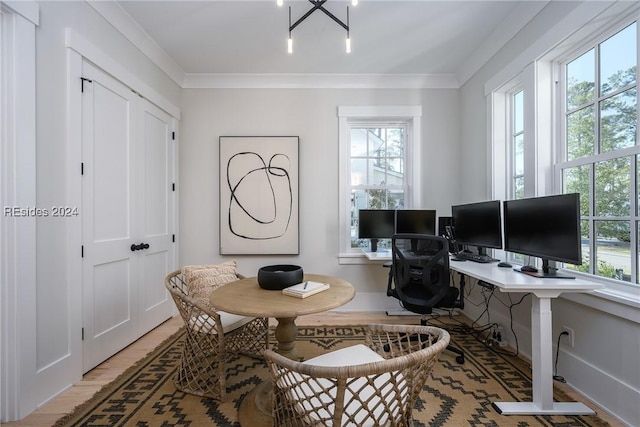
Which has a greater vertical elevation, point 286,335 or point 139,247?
point 139,247

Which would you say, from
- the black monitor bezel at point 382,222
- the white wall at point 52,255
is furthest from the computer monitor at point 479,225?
the white wall at point 52,255

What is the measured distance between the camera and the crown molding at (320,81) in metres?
3.27

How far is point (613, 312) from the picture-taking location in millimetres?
1561

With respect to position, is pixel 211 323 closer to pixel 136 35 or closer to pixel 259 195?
pixel 259 195

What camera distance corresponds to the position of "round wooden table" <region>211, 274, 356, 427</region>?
129 centimetres

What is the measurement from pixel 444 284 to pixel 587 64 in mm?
1788

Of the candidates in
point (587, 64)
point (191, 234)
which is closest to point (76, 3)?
point (191, 234)

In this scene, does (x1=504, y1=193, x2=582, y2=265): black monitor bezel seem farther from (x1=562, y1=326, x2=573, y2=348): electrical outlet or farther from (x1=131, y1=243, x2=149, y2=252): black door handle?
(x1=131, y1=243, x2=149, y2=252): black door handle

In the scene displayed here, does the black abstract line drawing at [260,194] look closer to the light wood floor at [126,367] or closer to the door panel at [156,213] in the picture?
the door panel at [156,213]

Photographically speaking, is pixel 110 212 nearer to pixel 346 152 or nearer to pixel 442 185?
pixel 346 152

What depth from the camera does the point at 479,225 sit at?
2.43 metres

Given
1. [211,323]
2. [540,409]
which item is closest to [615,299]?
[540,409]
